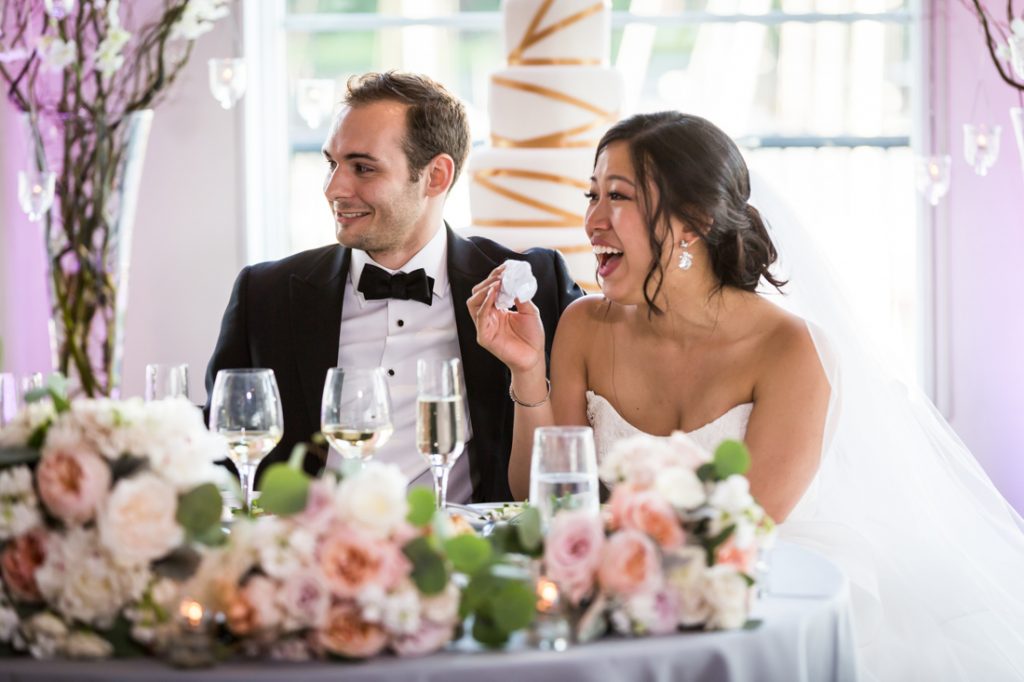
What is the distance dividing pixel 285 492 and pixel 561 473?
37 centimetres

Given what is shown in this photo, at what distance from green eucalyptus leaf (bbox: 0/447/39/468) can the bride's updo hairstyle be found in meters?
1.49

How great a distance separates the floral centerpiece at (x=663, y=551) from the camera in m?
1.45

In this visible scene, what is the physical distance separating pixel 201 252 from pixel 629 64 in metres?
2.16

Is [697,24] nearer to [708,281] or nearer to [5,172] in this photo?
[5,172]

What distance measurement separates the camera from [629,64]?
21.2ft

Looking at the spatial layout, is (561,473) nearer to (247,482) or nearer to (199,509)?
(199,509)

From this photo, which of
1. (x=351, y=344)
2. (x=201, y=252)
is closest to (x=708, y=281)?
(x=351, y=344)

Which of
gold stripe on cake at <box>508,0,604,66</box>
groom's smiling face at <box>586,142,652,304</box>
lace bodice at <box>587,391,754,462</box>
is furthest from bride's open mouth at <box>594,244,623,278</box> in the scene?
gold stripe on cake at <box>508,0,604,66</box>

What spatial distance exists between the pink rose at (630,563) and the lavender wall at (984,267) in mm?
4640

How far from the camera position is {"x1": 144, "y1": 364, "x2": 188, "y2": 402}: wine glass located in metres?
2.31

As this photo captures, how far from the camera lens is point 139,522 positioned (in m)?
1.40

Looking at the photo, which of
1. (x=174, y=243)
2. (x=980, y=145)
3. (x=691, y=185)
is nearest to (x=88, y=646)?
(x=691, y=185)

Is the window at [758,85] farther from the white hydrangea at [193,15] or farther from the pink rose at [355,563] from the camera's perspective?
the pink rose at [355,563]

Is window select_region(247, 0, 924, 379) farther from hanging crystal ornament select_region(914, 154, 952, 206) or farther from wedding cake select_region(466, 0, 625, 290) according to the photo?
wedding cake select_region(466, 0, 625, 290)
